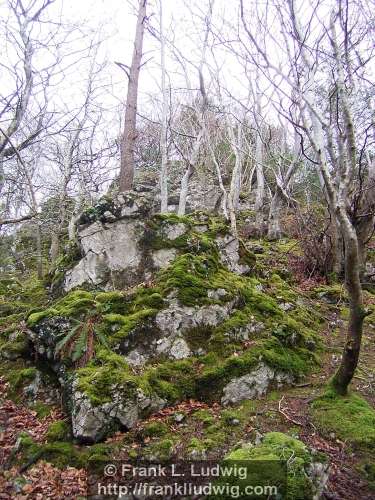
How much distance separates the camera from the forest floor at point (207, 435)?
Result: 3496 millimetres

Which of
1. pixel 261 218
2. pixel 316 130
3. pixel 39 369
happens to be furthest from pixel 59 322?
pixel 261 218

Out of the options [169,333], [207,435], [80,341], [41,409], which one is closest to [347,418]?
A: [207,435]

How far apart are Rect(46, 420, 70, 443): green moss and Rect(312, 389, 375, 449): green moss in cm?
277

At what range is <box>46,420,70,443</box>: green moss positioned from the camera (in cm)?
409

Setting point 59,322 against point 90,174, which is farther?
point 90,174

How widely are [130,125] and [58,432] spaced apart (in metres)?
7.90

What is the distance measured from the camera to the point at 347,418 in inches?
163

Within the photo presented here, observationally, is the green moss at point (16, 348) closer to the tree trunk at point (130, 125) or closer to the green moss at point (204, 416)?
the green moss at point (204, 416)

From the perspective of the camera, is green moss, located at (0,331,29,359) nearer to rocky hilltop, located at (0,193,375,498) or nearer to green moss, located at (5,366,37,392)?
rocky hilltop, located at (0,193,375,498)

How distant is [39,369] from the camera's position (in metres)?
5.38

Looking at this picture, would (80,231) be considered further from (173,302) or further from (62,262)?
(173,302)

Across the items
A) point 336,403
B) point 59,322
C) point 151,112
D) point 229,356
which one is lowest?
point 336,403

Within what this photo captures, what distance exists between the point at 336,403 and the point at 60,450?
313 centimetres

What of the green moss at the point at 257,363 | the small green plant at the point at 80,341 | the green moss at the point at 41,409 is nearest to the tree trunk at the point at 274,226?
the green moss at the point at 257,363
